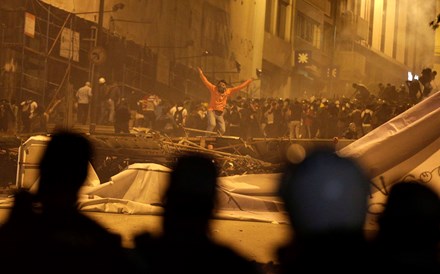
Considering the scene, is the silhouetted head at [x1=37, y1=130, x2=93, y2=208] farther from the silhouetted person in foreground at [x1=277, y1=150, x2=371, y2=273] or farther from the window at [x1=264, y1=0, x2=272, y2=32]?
the window at [x1=264, y1=0, x2=272, y2=32]

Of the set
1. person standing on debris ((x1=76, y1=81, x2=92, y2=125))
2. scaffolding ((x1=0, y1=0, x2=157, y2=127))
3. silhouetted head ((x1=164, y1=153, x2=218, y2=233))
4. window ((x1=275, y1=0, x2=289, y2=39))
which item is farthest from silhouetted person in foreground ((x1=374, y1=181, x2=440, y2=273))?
window ((x1=275, y1=0, x2=289, y2=39))

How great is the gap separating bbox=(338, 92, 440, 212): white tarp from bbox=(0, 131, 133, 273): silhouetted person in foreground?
2.57m

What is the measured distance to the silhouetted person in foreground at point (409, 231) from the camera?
5.72 metres

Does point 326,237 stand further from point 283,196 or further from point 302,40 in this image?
point 302,40

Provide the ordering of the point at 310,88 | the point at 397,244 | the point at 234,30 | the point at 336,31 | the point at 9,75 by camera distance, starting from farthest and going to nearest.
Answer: the point at 336,31 → the point at 310,88 → the point at 234,30 → the point at 9,75 → the point at 397,244

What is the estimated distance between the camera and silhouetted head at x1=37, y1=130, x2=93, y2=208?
6.91 m

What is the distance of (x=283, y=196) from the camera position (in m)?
8.22

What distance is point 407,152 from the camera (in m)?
7.31

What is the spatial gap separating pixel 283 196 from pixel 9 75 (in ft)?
57.5

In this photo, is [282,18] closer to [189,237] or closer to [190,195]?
[190,195]

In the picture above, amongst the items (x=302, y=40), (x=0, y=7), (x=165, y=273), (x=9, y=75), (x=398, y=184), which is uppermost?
(x=302, y=40)

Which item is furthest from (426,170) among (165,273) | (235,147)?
(235,147)

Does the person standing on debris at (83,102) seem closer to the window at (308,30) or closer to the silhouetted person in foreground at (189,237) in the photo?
the silhouetted person in foreground at (189,237)

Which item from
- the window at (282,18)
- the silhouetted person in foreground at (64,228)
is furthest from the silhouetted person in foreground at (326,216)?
the window at (282,18)
